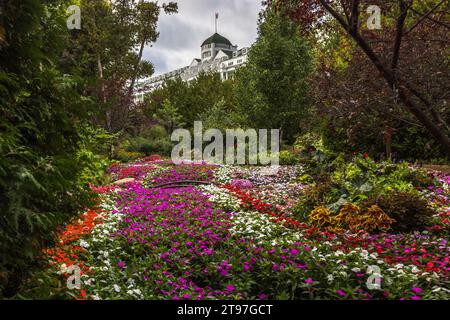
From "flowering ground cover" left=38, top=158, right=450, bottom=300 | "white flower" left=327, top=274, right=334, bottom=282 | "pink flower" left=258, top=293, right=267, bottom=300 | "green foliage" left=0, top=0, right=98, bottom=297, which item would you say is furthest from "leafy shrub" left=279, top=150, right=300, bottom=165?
"green foliage" left=0, top=0, right=98, bottom=297

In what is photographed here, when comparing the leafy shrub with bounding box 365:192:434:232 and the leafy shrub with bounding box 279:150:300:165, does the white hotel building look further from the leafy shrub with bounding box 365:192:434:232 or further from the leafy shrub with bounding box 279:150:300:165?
the leafy shrub with bounding box 365:192:434:232

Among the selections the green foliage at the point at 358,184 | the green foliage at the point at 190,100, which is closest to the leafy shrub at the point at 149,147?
the green foliage at the point at 190,100

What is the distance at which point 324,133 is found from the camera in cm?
1388

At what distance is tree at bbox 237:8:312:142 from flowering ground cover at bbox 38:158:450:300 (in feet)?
35.9

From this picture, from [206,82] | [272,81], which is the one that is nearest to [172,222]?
[272,81]

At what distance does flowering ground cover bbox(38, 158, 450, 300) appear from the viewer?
154 inches

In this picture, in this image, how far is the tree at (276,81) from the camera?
1852cm

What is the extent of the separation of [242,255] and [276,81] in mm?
14793

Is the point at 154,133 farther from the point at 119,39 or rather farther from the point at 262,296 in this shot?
the point at 262,296

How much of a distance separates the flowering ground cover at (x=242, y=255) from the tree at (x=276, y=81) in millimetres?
10928

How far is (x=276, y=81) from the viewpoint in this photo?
18531 mm

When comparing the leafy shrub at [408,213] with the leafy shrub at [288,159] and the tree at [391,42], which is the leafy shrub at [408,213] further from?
the leafy shrub at [288,159]

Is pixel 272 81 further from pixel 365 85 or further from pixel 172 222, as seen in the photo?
pixel 365 85

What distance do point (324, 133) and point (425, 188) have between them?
558 centimetres
